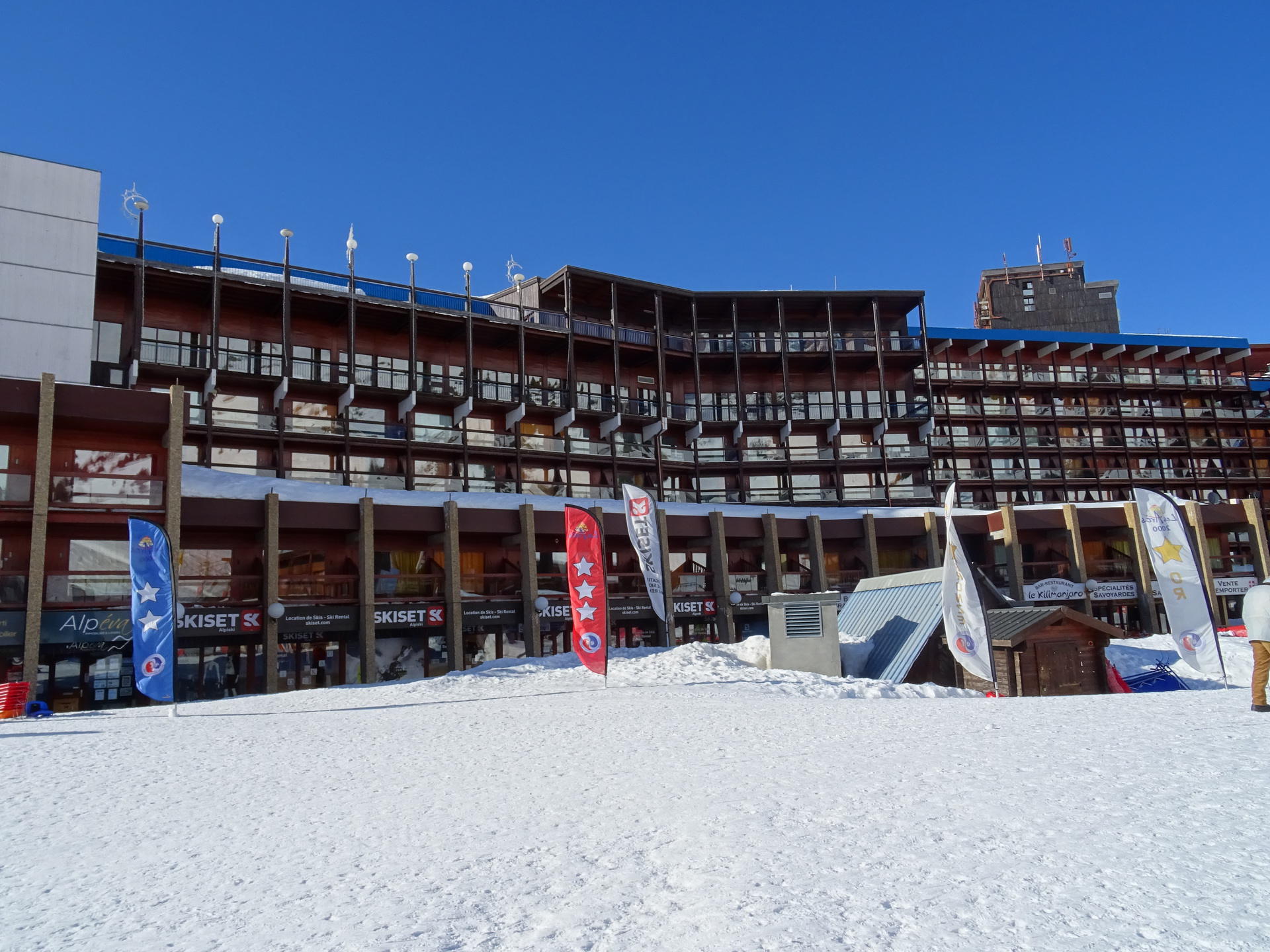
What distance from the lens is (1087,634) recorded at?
24.0 meters

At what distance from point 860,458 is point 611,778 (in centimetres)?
4215

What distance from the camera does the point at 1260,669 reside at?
1088 centimetres

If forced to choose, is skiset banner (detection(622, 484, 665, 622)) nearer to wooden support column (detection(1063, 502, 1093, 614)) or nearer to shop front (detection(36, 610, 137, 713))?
shop front (detection(36, 610, 137, 713))

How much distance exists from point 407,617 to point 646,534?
13156 mm

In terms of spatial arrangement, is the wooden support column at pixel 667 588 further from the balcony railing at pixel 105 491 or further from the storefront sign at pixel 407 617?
the balcony railing at pixel 105 491

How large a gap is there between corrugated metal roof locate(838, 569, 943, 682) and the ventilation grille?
7.23 ft

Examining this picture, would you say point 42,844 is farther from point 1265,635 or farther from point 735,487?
point 735,487

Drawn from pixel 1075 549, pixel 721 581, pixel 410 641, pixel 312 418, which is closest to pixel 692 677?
pixel 410 641

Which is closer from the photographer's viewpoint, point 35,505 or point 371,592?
point 35,505

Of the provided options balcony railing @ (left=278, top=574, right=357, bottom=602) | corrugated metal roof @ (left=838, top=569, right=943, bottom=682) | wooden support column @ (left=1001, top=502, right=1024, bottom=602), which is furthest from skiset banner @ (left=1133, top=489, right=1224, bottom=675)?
wooden support column @ (left=1001, top=502, right=1024, bottom=602)

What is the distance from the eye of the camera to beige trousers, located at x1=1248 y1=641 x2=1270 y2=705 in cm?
1070

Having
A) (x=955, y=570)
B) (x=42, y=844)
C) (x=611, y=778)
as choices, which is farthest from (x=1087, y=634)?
(x=42, y=844)

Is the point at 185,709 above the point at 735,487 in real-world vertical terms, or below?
below

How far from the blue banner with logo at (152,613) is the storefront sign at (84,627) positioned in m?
6.06
